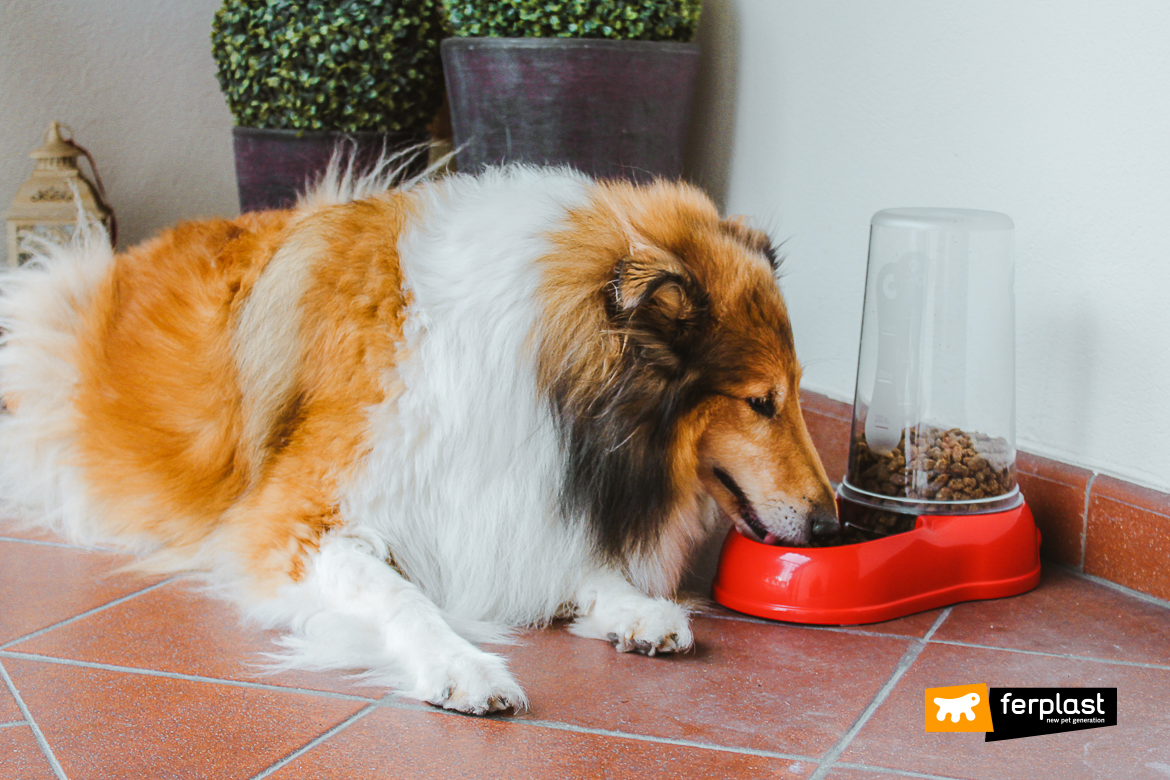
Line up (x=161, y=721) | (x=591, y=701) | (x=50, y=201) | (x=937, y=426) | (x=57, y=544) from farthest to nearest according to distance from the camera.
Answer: (x=50, y=201)
(x=57, y=544)
(x=937, y=426)
(x=591, y=701)
(x=161, y=721)

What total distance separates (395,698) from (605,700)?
1.00ft

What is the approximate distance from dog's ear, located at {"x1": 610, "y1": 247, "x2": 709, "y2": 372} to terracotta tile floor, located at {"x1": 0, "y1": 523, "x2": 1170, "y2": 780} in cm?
50

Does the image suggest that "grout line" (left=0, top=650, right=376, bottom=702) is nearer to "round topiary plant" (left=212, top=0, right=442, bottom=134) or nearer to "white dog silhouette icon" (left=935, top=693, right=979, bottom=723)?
"white dog silhouette icon" (left=935, top=693, right=979, bottom=723)

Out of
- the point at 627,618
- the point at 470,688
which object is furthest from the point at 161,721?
the point at 627,618

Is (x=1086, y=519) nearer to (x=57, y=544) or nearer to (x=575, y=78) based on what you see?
(x=575, y=78)

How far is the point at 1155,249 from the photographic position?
1.86 meters

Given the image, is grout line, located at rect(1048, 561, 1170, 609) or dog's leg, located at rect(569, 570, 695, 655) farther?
grout line, located at rect(1048, 561, 1170, 609)

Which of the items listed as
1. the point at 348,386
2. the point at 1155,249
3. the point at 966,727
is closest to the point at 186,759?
the point at 348,386

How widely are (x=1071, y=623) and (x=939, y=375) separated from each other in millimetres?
516

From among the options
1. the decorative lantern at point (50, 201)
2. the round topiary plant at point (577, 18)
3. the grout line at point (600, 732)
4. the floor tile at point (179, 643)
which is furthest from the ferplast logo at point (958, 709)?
the decorative lantern at point (50, 201)

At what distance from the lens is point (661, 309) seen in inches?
64.4

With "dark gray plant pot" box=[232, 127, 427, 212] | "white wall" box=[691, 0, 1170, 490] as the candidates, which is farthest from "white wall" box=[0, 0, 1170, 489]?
"dark gray plant pot" box=[232, 127, 427, 212]

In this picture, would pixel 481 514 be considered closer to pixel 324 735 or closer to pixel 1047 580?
pixel 324 735

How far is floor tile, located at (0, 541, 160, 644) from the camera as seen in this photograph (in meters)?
1.72
